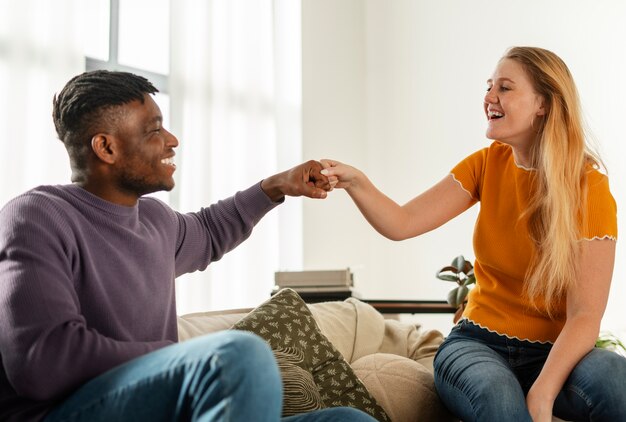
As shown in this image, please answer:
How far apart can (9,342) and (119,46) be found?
2.63 m

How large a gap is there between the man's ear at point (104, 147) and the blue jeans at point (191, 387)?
0.51 m

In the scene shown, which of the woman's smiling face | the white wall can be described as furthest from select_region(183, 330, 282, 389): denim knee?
the white wall

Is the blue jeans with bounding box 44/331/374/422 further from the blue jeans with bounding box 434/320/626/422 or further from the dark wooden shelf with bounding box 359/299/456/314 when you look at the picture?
the dark wooden shelf with bounding box 359/299/456/314

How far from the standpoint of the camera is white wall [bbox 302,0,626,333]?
4039 mm

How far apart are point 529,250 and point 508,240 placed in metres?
0.06

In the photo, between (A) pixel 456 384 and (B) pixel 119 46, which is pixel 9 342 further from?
(B) pixel 119 46

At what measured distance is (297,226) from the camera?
4.29 m

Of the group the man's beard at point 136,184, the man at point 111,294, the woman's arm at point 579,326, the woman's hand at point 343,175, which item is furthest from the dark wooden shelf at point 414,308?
the man's beard at point 136,184

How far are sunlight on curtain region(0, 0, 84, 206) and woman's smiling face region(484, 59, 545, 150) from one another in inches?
71.0

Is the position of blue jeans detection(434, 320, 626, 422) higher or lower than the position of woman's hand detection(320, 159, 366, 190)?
lower

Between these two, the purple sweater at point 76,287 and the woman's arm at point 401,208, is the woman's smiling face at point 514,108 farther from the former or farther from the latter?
the purple sweater at point 76,287

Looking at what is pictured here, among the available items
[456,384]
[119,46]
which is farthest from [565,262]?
[119,46]

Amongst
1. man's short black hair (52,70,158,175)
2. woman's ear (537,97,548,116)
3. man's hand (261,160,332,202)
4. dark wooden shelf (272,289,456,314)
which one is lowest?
dark wooden shelf (272,289,456,314)

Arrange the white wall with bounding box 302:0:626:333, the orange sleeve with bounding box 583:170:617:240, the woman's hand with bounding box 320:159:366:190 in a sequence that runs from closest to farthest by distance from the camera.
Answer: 1. the orange sleeve with bounding box 583:170:617:240
2. the woman's hand with bounding box 320:159:366:190
3. the white wall with bounding box 302:0:626:333
